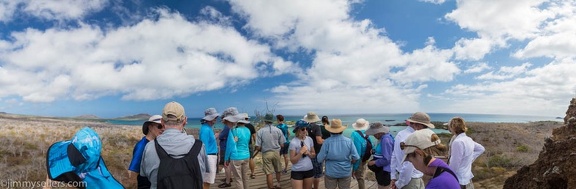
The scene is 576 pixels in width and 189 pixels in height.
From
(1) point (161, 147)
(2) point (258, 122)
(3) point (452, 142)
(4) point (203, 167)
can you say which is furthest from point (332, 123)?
(2) point (258, 122)

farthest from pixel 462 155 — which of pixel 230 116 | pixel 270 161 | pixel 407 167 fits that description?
pixel 230 116

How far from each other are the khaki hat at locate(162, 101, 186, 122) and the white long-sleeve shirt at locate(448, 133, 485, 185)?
3.12 meters

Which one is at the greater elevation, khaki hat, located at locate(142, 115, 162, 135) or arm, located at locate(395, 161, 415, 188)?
khaki hat, located at locate(142, 115, 162, 135)

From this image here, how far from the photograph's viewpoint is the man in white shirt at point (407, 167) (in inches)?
150

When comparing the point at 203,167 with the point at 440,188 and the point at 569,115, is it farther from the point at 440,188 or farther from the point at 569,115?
the point at 569,115

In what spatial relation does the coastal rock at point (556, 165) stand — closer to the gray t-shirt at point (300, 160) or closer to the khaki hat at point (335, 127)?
the khaki hat at point (335, 127)

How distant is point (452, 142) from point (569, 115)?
1.53m

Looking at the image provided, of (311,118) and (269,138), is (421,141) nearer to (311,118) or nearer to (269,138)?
(311,118)

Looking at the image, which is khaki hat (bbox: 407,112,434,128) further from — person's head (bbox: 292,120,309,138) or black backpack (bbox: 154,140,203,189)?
black backpack (bbox: 154,140,203,189)

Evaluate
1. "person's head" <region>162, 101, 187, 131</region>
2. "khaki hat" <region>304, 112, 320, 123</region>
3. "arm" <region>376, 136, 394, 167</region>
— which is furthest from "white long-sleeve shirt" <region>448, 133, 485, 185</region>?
"person's head" <region>162, 101, 187, 131</region>

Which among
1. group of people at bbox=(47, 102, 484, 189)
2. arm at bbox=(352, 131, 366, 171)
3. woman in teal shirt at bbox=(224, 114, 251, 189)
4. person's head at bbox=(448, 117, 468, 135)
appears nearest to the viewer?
group of people at bbox=(47, 102, 484, 189)

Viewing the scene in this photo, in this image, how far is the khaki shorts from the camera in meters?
6.34

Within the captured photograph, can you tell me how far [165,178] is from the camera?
8.29 ft

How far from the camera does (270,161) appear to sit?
6.41 m
